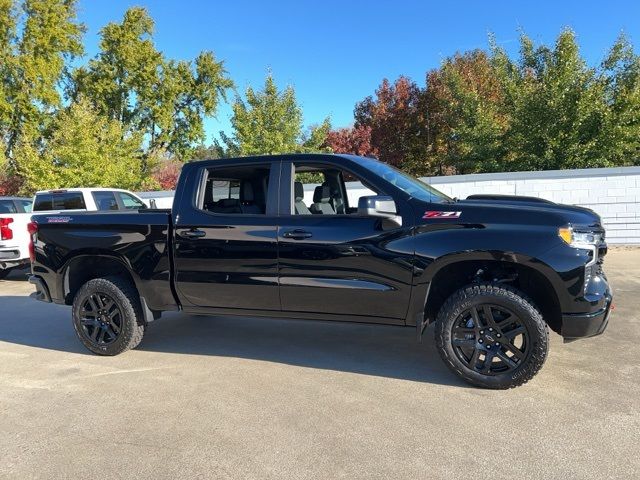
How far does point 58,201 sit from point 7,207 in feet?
3.22

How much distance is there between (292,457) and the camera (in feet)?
9.97

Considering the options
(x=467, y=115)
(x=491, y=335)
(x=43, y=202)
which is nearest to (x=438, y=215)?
(x=491, y=335)

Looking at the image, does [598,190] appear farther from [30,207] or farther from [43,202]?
[30,207]

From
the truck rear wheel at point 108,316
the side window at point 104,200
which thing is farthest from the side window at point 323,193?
the side window at point 104,200

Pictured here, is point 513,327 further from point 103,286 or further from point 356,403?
point 103,286

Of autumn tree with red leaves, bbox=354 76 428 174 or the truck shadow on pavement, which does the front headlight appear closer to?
the truck shadow on pavement

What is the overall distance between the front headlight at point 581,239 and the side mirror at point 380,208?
1.19 metres

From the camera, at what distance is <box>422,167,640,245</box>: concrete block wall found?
11.9 metres

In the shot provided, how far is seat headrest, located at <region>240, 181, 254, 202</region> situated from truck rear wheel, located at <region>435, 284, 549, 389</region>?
2.17 m

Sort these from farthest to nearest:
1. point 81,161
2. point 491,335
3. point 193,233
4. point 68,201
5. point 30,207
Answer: point 81,161
point 30,207
point 68,201
point 193,233
point 491,335

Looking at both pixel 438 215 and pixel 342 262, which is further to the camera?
pixel 342 262

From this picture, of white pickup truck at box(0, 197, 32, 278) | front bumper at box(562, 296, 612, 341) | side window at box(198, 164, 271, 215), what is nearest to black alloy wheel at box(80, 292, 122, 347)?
side window at box(198, 164, 271, 215)

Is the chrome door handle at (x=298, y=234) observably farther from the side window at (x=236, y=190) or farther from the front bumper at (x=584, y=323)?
the front bumper at (x=584, y=323)

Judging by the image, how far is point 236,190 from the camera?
16.7 feet
